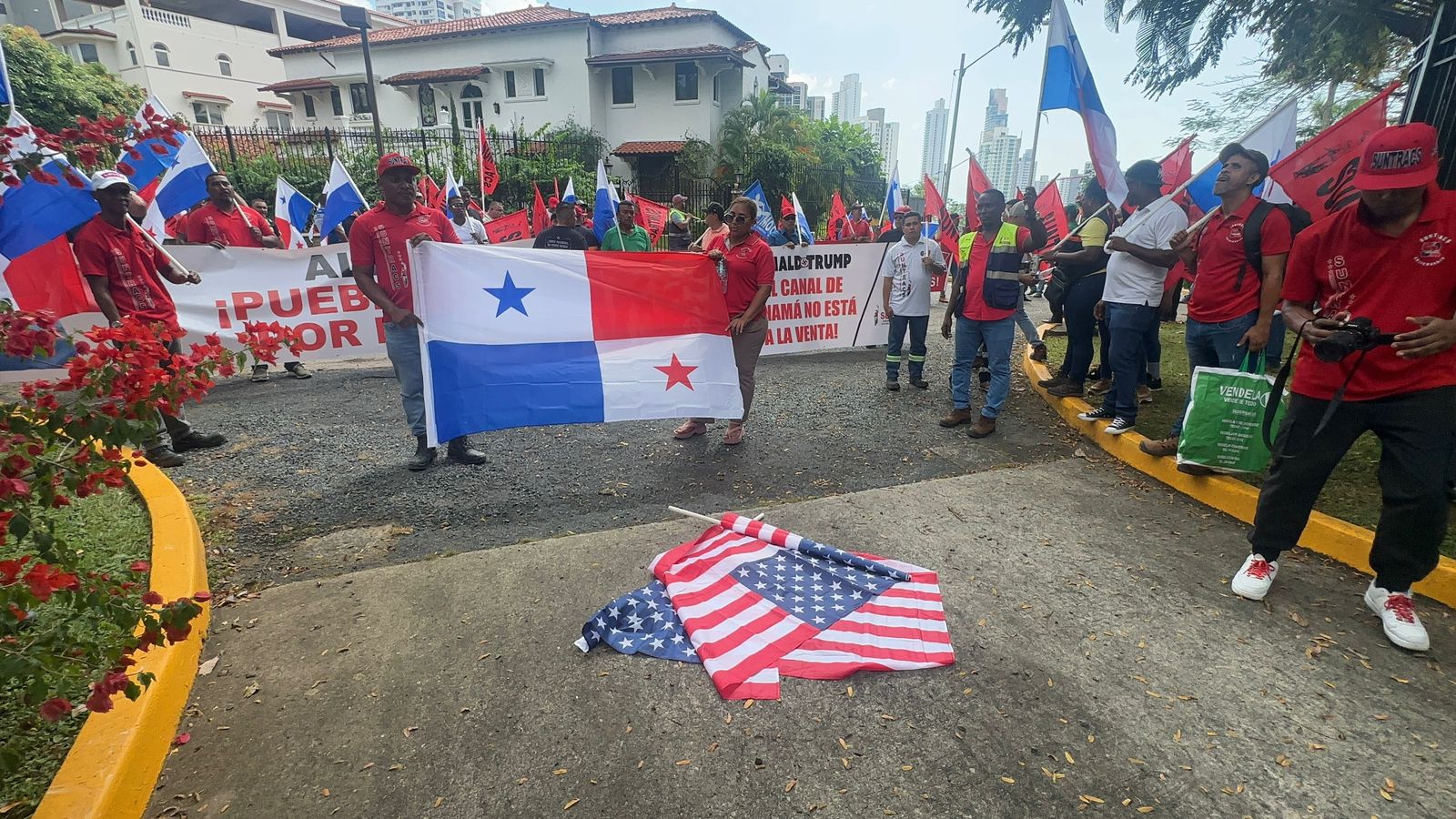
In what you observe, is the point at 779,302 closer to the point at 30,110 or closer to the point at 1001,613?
the point at 1001,613

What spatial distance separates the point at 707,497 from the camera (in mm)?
4508

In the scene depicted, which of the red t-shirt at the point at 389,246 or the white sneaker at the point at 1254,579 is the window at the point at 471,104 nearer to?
the red t-shirt at the point at 389,246

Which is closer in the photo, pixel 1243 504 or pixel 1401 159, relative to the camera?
pixel 1401 159

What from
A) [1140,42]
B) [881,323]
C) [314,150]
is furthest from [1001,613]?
[314,150]

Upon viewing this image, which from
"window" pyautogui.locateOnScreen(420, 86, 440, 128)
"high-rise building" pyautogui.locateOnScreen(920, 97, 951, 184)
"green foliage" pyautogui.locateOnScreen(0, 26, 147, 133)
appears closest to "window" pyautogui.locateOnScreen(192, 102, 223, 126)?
"green foliage" pyautogui.locateOnScreen(0, 26, 147, 133)

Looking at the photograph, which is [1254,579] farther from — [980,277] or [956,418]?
[980,277]

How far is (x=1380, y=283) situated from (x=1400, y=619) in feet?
4.59

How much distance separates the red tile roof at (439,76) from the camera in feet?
104

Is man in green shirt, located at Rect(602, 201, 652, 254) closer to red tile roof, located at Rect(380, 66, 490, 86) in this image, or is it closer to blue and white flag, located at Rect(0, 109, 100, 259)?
blue and white flag, located at Rect(0, 109, 100, 259)

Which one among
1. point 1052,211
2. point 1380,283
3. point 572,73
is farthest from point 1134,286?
point 572,73

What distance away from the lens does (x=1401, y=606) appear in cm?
286

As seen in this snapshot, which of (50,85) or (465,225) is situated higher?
(50,85)

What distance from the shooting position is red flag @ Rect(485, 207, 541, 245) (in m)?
12.7

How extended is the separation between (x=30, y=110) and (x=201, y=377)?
3012 centimetres
